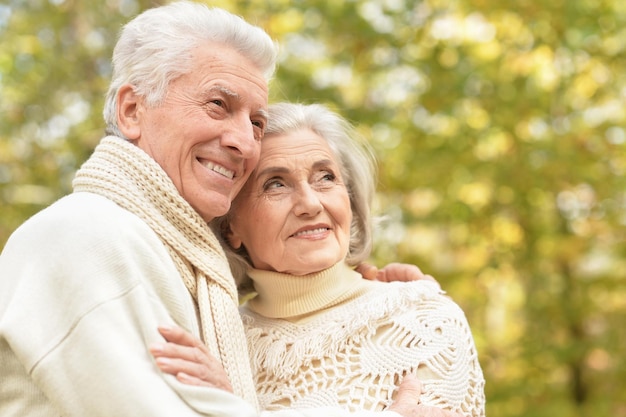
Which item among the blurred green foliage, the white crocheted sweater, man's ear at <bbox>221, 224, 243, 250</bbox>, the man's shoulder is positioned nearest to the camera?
the man's shoulder

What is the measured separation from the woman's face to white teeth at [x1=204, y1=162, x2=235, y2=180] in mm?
278

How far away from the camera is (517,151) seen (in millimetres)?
6344

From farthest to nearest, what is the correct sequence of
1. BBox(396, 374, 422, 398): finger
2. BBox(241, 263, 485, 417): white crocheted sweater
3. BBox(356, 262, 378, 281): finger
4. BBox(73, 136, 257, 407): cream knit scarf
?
BBox(356, 262, 378, 281): finger < BBox(241, 263, 485, 417): white crocheted sweater < BBox(396, 374, 422, 398): finger < BBox(73, 136, 257, 407): cream knit scarf

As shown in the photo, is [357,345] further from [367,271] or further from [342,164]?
[342,164]

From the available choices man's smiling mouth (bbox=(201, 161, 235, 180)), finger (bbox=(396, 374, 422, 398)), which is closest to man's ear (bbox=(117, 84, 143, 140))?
man's smiling mouth (bbox=(201, 161, 235, 180))

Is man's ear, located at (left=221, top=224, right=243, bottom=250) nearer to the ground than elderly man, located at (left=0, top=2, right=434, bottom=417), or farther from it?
nearer to the ground

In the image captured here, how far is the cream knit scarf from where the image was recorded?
2098 millimetres

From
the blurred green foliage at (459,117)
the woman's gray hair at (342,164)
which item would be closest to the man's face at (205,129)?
the woman's gray hair at (342,164)

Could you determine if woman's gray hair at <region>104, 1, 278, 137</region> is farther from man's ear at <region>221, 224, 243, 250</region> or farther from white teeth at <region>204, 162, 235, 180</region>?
man's ear at <region>221, 224, 243, 250</region>

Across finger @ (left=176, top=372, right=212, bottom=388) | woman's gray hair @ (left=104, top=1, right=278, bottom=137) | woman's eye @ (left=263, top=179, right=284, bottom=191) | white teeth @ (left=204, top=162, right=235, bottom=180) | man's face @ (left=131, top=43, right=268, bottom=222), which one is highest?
woman's gray hair @ (left=104, top=1, right=278, bottom=137)

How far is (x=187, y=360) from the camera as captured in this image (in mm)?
1848

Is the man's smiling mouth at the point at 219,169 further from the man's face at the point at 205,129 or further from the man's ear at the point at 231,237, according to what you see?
the man's ear at the point at 231,237

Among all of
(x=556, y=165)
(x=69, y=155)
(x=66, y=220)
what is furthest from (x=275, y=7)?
(x=66, y=220)

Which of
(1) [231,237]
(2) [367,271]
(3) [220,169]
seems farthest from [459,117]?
(3) [220,169]
